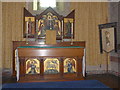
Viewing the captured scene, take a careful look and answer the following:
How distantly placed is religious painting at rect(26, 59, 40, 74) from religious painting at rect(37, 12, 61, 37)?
150cm

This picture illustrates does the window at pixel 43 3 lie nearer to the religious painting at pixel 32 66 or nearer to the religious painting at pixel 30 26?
the religious painting at pixel 30 26

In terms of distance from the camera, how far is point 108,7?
7156mm

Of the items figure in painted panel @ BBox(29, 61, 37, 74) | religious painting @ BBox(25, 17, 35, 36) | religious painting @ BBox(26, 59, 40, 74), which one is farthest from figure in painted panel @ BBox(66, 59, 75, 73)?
religious painting @ BBox(25, 17, 35, 36)

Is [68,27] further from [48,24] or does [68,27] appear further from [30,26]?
[30,26]

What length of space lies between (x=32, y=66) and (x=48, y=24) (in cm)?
205

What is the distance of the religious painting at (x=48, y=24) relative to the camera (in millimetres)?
6574

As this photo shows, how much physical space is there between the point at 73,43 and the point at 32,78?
2.40 m

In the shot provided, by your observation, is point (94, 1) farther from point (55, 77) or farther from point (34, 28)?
point (55, 77)

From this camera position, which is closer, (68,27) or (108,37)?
(108,37)

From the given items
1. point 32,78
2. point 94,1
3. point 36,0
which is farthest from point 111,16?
point 32,78

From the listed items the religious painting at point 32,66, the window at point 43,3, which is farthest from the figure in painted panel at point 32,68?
the window at point 43,3

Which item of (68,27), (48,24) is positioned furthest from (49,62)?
(68,27)

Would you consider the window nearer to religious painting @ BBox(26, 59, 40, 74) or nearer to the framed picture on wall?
the framed picture on wall

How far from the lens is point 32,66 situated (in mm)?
5461
